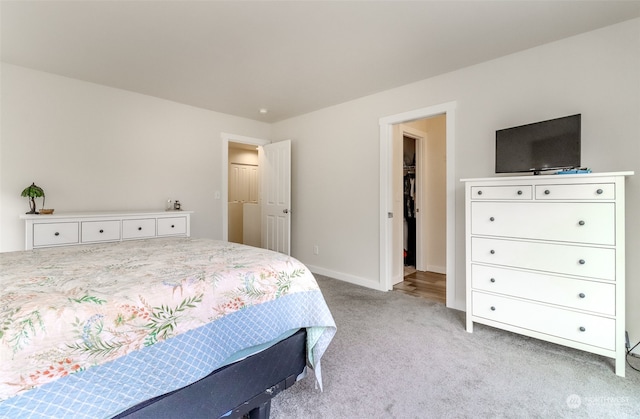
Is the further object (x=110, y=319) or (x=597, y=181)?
(x=597, y=181)

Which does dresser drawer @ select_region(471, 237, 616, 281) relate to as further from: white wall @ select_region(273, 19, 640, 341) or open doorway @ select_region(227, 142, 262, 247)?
open doorway @ select_region(227, 142, 262, 247)

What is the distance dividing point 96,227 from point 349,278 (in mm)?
2830

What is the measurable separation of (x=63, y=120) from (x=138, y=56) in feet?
3.98

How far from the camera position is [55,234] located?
260 cm

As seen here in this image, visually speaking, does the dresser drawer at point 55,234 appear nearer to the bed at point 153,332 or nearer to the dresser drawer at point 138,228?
the dresser drawer at point 138,228

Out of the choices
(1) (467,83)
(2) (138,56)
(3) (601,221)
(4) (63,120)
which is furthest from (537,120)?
(4) (63,120)

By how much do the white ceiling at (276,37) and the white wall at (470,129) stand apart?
0.18m

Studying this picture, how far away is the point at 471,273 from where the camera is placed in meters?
2.38

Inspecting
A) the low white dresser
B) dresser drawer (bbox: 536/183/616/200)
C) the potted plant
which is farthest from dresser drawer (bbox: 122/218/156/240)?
dresser drawer (bbox: 536/183/616/200)

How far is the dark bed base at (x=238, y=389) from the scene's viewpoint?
40.1 inches

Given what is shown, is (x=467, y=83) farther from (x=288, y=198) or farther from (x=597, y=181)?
(x=288, y=198)

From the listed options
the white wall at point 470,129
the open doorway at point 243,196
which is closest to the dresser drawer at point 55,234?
the white wall at point 470,129

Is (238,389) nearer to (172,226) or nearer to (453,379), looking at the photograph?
(453,379)

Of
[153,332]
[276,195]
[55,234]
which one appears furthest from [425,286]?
[55,234]
